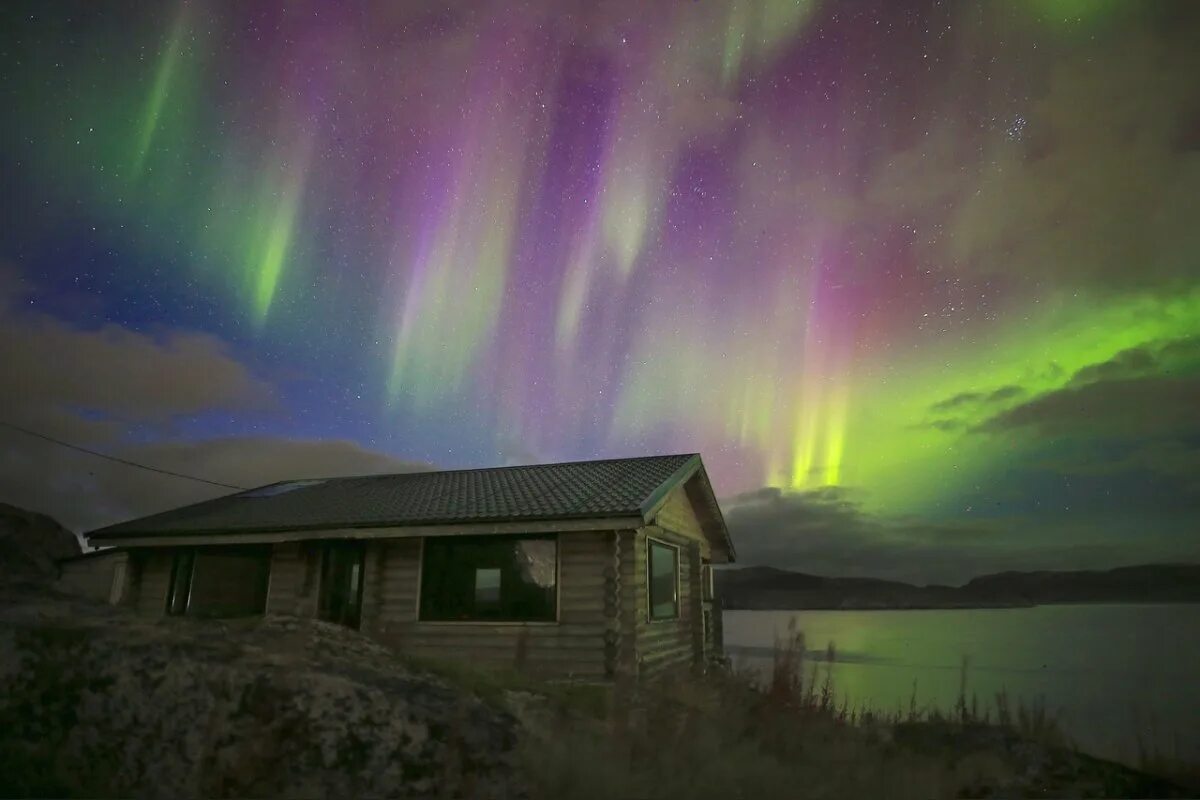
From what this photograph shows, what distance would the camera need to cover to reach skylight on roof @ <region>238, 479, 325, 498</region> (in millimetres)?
22781

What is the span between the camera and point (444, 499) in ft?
58.4

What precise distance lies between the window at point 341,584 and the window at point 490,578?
2236mm

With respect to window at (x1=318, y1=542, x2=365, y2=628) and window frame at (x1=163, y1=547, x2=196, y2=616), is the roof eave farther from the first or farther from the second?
window at (x1=318, y1=542, x2=365, y2=628)

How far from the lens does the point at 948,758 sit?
13.4m

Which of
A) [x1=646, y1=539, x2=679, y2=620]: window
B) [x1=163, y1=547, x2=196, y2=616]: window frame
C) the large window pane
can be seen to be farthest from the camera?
the large window pane

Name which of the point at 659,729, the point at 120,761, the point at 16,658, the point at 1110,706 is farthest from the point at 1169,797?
the point at 1110,706

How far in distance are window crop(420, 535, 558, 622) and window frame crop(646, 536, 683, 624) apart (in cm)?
211

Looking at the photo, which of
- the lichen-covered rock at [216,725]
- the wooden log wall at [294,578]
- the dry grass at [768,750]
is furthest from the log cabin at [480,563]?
the lichen-covered rock at [216,725]

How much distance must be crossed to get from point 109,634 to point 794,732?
1001 centimetres

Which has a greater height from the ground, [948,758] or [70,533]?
[70,533]

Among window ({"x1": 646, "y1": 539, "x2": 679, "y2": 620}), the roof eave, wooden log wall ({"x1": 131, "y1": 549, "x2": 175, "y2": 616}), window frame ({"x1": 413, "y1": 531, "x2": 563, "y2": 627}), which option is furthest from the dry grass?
wooden log wall ({"x1": 131, "y1": 549, "x2": 175, "y2": 616})

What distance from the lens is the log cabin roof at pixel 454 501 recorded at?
49.0ft

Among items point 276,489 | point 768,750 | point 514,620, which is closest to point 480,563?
point 514,620

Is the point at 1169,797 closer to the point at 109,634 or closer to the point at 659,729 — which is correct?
the point at 659,729
